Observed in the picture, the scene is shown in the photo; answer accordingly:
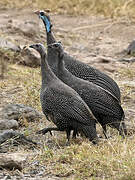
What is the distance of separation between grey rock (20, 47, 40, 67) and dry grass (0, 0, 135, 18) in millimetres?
4199

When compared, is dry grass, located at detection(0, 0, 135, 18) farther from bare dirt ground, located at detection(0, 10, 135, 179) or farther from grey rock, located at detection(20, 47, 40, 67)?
grey rock, located at detection(20, 47, 40, 67)

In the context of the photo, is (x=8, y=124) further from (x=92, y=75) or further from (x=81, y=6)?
(x=81, y=6)

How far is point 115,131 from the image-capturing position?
6152mm

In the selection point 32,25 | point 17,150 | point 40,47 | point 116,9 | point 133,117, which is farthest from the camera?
point 116,9

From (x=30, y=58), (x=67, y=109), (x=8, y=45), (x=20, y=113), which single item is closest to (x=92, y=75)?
(x=20, y=113)

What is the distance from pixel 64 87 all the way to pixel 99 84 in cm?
85

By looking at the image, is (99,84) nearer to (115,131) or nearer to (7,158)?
(115,131)


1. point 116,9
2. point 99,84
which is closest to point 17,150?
point 99,84

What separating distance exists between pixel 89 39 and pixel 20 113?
5.42 m

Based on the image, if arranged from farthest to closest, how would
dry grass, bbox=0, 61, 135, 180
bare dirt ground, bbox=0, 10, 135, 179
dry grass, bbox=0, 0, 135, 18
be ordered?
1. dry grass, bbox=0, 0, 135, 18
2. bare dirt ground, bbox=0, 10, 135, 179
3. dry grass, bbox=0, 61, 135, 180

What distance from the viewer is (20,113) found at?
6250 millimetres

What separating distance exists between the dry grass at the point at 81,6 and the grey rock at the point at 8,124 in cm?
717

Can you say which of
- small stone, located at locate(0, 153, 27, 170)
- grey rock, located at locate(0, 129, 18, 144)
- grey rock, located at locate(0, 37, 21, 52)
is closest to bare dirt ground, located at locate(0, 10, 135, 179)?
grey rock, located at locate(0, 37, 21, 52)

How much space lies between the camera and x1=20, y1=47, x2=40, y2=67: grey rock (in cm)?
877
